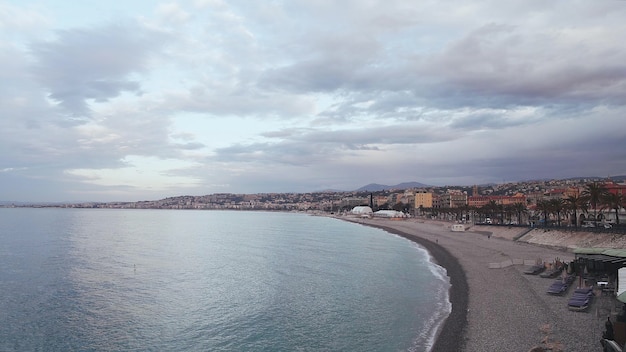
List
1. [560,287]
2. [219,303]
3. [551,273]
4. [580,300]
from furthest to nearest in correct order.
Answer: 1. [551,273]
2. [219,303]
3. [560,287]
4. [580,300]

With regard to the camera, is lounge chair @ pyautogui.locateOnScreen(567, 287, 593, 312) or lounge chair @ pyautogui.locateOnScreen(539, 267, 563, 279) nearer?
lounge chair @ pyautogui.locateOnScreen(567, 287, 593, 312)

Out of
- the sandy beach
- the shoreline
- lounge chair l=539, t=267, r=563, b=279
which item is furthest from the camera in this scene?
lounge chair l=539, t=267, r=563, b=279

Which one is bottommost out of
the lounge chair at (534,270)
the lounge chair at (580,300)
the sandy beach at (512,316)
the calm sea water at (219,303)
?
the calm sea water at (219,303)

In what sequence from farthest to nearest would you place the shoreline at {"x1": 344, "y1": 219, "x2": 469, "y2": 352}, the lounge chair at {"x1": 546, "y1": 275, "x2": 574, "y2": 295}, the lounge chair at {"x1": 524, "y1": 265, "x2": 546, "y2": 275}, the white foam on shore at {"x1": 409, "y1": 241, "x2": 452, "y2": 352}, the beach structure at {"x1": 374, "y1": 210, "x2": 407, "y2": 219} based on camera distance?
1. the beach structure at {"x1": 374, "y1": 210, "x2": 407, "y2": 219}
2. the lounge chair at {"x1": 524, "y1": 265, "x2": 546, "y2": 275}
3. the lounge chair at {"x1": 546, "y1": 275, "x2": 574, "y2": 295}
4. the white foam on shore at {"x1": 409, "y1": 241, "x2": 452, "y2": 352}
5. the shoreline at {"x1": 344, "y1": 219, "x2": 469, "y2": 352}

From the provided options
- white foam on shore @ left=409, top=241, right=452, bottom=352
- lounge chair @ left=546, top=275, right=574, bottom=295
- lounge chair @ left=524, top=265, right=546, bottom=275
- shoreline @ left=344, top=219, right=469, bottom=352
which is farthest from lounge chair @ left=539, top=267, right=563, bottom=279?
white foam on shore @ left=409, top=241, right=452, bottom=352

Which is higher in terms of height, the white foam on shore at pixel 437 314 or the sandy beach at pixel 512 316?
the sandy beach at pixel 512 316

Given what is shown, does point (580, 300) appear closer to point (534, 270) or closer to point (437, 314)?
point (437, 314)

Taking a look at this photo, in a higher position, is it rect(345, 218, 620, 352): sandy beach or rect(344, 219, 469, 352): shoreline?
rect(345, 218, 620, 352): sandy beach

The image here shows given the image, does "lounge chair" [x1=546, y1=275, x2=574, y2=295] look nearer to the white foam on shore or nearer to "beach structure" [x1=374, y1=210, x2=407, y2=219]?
the white foam on shore

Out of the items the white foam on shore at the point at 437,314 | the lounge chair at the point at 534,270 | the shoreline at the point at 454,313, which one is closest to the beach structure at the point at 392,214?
the shoreline at the point at 454,313

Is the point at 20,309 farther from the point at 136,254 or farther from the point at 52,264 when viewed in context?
the point at 136,254

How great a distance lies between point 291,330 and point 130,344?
7.30 m

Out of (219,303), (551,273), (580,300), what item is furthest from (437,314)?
(219,303)

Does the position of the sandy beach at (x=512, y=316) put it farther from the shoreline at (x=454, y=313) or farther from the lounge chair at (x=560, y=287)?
the lounge chair at (x=560, y=287)
